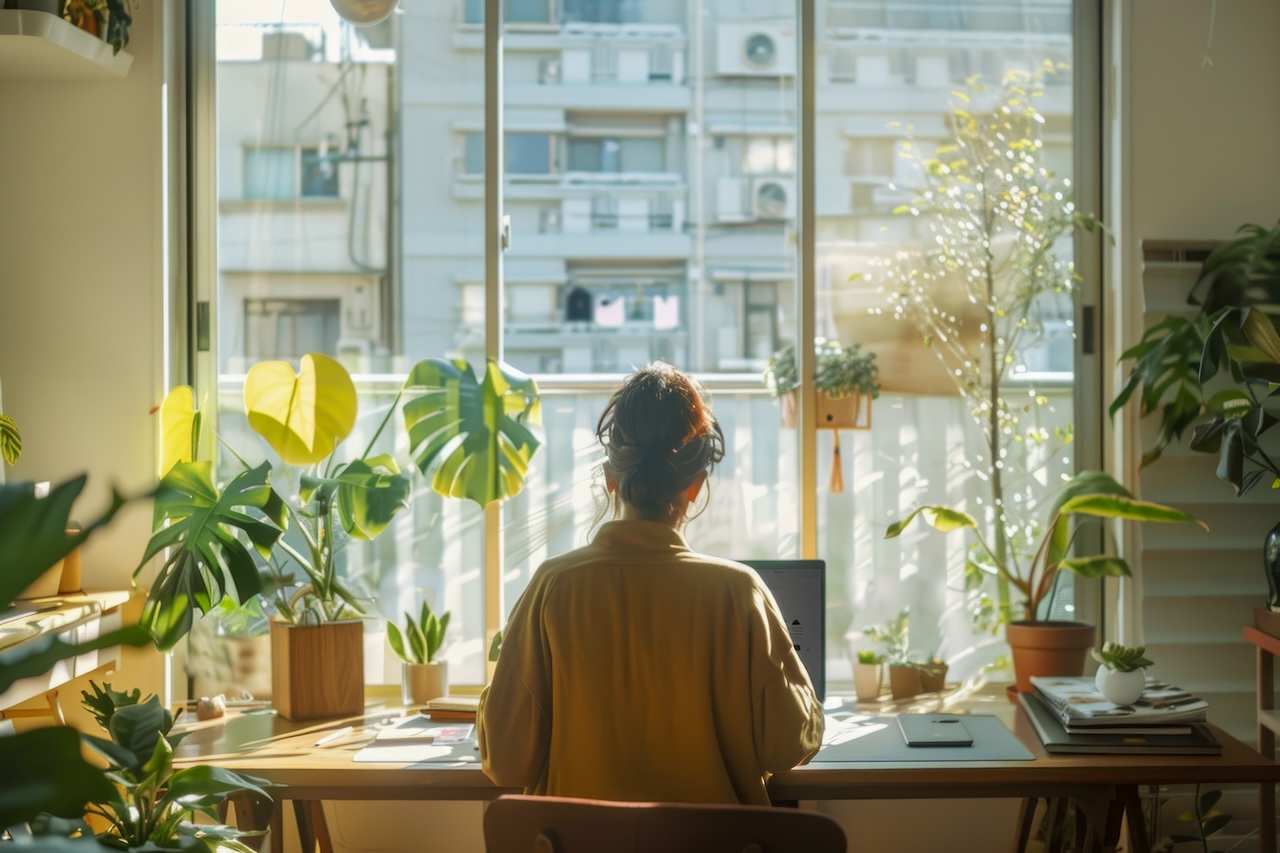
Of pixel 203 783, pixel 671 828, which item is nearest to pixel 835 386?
pixel 671 828

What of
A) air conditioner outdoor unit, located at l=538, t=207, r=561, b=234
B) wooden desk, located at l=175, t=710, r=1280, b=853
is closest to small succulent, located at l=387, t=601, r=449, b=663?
wooden desk, located at l=175, t=710, r=1280, b=853

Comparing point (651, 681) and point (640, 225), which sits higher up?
point (640, 225)

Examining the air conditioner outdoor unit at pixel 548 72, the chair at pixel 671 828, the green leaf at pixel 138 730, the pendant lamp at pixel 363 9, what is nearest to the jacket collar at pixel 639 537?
the chair at pixel 671 828

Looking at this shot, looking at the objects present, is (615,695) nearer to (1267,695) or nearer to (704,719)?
(704,719)

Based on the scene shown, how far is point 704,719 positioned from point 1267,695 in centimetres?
159

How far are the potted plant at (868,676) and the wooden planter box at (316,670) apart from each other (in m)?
1.30

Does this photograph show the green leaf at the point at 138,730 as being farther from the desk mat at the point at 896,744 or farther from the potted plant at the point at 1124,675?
the potted plant at the point at 1124,675

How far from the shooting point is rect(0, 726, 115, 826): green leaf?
1.63 feet

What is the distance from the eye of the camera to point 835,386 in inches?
126

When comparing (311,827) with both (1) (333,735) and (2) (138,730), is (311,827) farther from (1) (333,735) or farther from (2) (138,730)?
(2) (138,730)

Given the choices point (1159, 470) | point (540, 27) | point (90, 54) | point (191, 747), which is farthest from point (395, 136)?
point (1159, 470)

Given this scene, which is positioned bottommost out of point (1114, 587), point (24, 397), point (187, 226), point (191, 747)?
point (191, 747)

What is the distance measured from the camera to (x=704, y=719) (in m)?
1.82

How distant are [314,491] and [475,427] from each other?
44cm
